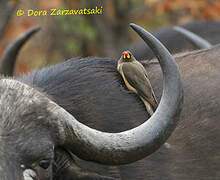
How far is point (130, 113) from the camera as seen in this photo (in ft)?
16.0

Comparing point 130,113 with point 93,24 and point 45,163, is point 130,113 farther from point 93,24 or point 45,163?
point 93,24

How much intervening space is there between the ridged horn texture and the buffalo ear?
144mm

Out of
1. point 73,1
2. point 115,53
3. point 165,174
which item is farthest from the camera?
point 73,1

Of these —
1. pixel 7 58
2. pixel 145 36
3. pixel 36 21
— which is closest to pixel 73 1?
pixel 36 21

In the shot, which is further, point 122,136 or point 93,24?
point 93,24

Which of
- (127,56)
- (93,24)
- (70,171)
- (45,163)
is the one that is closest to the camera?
(45,163)

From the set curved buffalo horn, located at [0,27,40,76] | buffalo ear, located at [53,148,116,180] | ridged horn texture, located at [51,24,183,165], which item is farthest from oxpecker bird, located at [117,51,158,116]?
curved buffalo horn, located at [0,27,40,76]

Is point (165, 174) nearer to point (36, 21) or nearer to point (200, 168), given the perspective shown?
point (200, 168)

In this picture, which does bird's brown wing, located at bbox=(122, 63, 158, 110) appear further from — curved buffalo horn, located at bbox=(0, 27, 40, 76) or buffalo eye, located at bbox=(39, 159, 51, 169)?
curved buffalo horn, located at bbox=(0, 27, 40, 76)

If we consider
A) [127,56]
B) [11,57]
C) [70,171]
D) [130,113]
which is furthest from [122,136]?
[11,57]

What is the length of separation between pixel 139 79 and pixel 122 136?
943mm

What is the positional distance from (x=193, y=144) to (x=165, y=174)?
1.37ft

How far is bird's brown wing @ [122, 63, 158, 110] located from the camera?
4.85 m

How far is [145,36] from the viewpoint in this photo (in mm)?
4258
